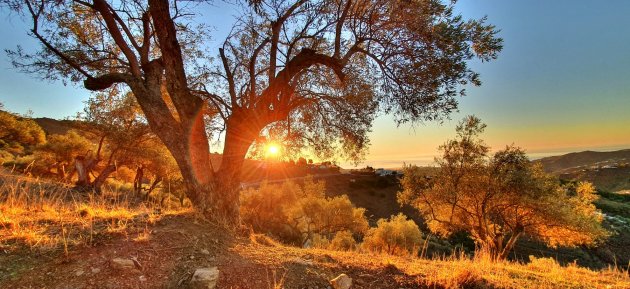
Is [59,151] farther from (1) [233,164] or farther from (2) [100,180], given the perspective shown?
(1) [233,164]

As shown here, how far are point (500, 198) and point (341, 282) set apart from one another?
19456 mm

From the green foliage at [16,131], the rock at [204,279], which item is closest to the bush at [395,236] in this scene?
the rock at [204,279]

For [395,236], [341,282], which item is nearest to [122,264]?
[341,282]

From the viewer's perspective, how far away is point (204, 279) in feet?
14.7

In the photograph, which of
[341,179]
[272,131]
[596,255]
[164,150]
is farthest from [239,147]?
[341,179]

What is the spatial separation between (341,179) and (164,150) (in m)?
67.1

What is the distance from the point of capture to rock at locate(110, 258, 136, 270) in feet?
14.6

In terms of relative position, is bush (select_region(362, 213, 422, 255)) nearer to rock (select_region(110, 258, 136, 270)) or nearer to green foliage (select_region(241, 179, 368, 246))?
green foliage (select_region(241, 179, 368, 246))

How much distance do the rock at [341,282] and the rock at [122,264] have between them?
3034 mm

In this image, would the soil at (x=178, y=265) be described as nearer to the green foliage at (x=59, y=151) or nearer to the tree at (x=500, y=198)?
the tree at (x=500, y=198)

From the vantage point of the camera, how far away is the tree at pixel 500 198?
19.6 meters

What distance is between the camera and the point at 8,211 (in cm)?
615

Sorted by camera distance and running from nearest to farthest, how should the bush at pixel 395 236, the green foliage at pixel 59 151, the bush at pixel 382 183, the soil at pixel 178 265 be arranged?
the soil at pixel 178 265
the green foliage at pixel 59 151
the bush at pixel 395 236
the bush at pixel 382 183

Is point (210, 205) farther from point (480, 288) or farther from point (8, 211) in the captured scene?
point (480, 288)
